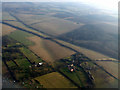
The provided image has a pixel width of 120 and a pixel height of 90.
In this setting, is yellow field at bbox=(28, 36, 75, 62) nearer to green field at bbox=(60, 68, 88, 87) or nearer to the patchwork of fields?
the patchwork of fields

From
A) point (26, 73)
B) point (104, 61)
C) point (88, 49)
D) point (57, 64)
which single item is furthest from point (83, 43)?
point (26, 73)

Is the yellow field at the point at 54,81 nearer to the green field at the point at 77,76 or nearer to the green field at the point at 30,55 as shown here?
the green field at the point at 77,76

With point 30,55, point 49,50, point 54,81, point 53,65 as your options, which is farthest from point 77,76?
point 30,55

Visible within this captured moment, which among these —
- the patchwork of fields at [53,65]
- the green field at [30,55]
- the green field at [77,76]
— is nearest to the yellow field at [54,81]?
the patchwork of fields at [53,65]

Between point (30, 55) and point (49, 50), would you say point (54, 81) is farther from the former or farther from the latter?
point (49, 50)

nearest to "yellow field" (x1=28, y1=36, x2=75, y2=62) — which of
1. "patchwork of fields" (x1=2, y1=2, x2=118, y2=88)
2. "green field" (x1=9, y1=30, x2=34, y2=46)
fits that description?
"patchwork of fields" (x1=2, y1=2, x2=118, y2=88)

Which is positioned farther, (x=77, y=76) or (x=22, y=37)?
(x=22, y=37)
